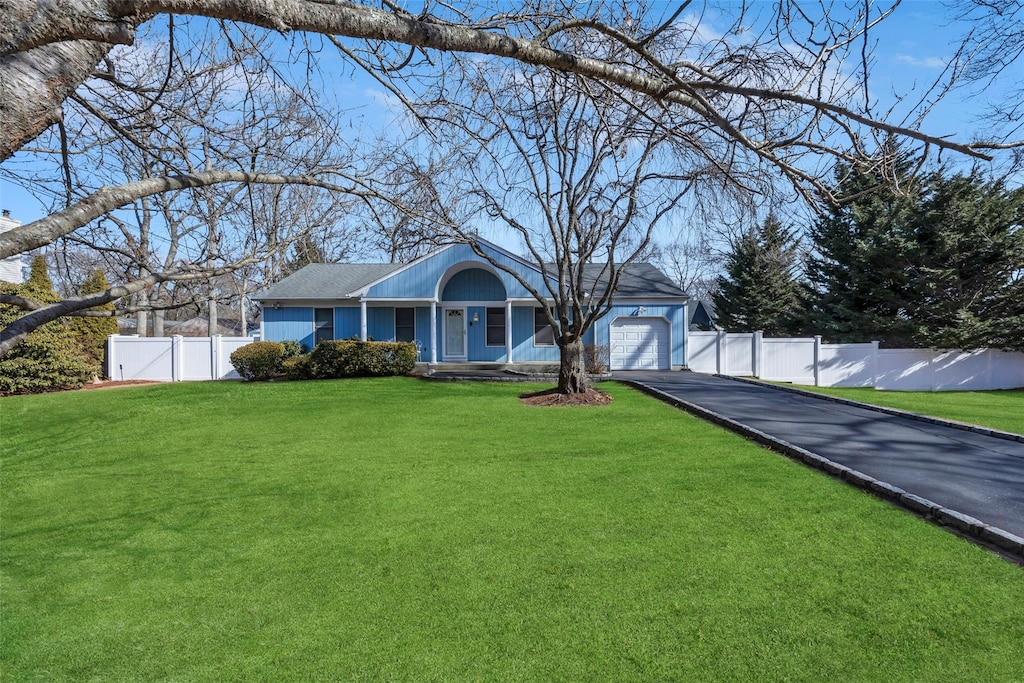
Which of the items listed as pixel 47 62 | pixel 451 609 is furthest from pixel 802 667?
pixel 47 62

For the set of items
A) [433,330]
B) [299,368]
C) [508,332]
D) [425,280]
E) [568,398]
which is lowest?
[568,398]

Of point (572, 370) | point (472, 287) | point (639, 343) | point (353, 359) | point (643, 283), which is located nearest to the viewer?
point (572, 370)

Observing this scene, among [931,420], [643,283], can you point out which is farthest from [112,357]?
[931,420]

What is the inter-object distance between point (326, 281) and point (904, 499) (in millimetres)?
21855

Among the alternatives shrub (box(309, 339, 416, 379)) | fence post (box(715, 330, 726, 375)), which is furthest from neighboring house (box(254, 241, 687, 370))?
shrub (box(309, 339, 416, 379))

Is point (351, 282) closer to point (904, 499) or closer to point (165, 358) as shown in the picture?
point (165, 358)

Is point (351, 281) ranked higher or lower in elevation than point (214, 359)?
higher

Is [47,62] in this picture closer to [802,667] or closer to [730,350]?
[802,667]

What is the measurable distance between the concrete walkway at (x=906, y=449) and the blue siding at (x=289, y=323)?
1519 centimetres

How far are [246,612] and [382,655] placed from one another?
3.57 feet

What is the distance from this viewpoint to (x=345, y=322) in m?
22.5

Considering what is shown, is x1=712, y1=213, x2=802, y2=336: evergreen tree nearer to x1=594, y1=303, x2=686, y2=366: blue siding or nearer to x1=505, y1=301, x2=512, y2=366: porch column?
x1=594, y1=303, x2=686, y2=366: blue siding

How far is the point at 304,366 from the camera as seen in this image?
1886cm

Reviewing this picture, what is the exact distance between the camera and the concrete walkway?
18.0 feet
